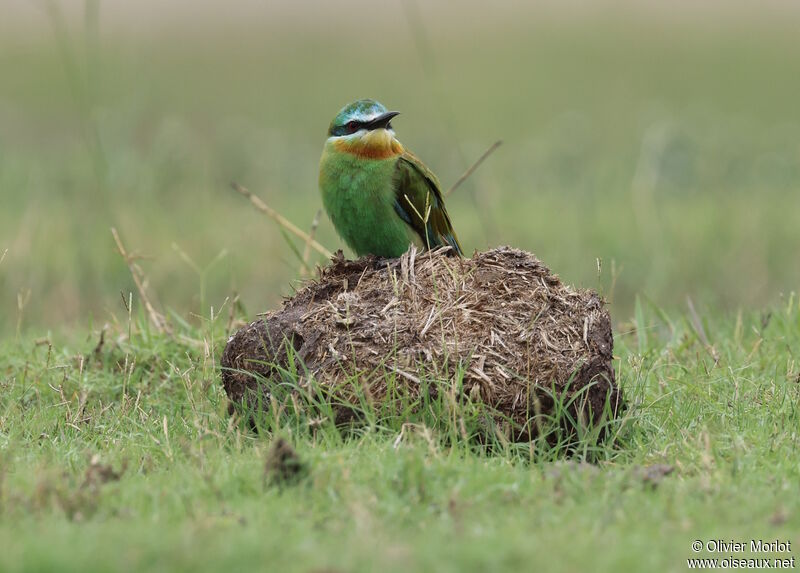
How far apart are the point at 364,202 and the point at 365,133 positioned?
39 cm

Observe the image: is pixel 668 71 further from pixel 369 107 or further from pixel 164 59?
pixel 369 107

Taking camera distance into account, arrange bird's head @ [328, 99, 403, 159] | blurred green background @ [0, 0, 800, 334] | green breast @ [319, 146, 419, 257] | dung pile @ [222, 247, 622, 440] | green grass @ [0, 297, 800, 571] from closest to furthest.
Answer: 1. green grass @ [0, 297, 800, 571]
2. dung pile @ [222, 247, 622, 440]
3. green breast @ [319, 146, 419, 257]
4. bird's head @ [328, 99, 403, 159]
5. blurred green background @ [0, 0, 800, 334]

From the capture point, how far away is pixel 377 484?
4125mm

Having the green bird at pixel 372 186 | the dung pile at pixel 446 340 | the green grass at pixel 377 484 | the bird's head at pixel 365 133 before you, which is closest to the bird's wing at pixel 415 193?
the green bird at pixel 372 186

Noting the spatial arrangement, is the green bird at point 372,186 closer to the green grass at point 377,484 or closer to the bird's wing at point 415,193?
the bird's wing at point 415,193

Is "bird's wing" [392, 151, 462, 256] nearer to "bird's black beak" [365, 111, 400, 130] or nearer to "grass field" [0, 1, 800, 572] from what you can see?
"bird's black beak" [365, 111, 400, 130]

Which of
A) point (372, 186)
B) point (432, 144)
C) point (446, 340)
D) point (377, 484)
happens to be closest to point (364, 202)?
point (372, 186)

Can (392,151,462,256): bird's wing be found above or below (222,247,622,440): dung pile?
above

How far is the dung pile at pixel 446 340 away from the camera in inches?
194

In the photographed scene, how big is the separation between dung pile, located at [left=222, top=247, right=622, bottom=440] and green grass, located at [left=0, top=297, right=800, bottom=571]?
0.59 ft

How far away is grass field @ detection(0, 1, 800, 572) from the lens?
12.5ft

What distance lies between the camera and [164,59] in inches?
854

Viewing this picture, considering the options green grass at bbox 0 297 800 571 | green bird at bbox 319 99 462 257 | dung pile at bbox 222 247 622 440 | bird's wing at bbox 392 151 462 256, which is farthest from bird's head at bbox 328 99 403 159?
green grass at bbox 0 297 800 571

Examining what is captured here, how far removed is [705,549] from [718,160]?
10.5m
